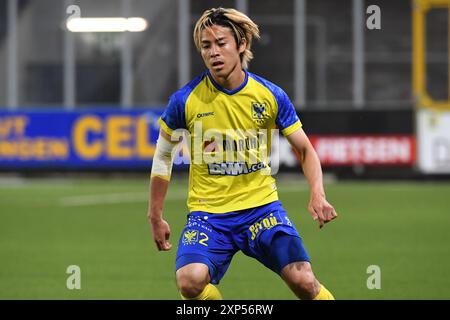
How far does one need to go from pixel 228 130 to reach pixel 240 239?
2.16 ft

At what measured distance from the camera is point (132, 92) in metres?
27.5

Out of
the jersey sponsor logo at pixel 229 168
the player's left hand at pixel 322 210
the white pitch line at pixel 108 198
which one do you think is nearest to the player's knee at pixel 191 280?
the jersey sponsor logo at pixel 229 168

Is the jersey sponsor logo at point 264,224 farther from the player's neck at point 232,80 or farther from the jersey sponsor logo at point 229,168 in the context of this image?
the player's neck at point 232,80

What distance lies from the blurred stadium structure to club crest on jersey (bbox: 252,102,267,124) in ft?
57.0

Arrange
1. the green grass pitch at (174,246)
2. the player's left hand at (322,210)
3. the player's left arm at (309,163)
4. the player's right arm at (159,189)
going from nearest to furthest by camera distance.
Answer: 1. the player's left hand at (322,210)
2. the player's left arm at (309,163)
3. the player's right arm at (159,189)
4. the green grass pitch at (174,246)

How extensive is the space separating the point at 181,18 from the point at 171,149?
20.8m

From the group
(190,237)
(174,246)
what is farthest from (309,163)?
(174,246)

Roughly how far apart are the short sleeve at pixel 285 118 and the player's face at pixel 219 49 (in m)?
0.38

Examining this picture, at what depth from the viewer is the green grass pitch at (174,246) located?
32.0ft

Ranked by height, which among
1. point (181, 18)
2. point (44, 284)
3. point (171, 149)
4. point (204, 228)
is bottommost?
point (44, 284)

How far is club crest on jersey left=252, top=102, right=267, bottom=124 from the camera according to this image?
6.70m

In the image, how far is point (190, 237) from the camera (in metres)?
6.69
